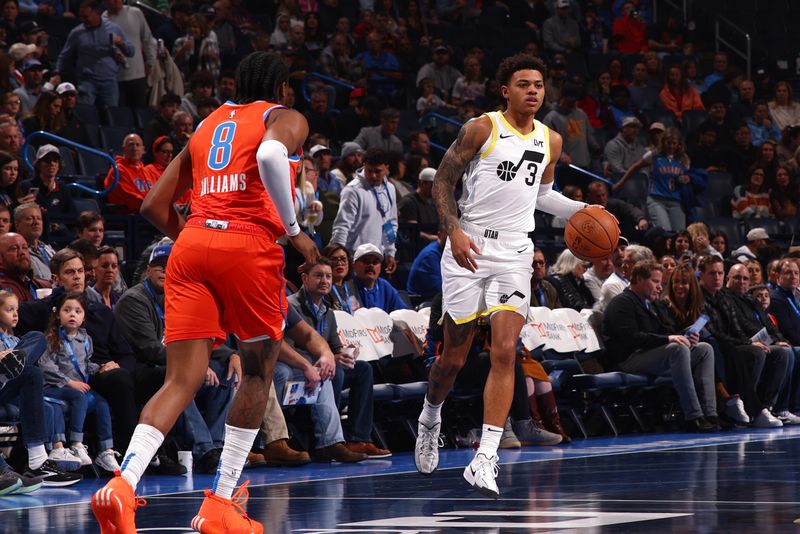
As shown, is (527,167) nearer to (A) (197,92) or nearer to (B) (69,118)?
(B) (69,118)

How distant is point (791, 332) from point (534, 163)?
6.39 meters

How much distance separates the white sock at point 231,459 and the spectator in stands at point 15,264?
12.7 feet

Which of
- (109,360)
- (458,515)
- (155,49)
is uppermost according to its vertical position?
(155,49)

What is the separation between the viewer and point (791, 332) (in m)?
12.9

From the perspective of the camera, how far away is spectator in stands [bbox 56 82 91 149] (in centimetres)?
1252

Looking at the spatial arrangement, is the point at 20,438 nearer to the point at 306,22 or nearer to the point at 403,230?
the point at 403,230

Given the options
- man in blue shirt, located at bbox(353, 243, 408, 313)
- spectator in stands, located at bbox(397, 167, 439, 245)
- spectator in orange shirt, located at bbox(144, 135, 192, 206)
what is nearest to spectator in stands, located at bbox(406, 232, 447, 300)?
man in blue shirt, located at bbox(353, 243, 408, 313)

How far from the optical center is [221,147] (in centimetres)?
538

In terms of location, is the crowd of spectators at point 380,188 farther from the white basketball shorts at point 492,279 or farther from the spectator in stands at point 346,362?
the white basketball shorts at point 492,279

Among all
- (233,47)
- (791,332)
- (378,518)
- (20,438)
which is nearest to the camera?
(378,518)

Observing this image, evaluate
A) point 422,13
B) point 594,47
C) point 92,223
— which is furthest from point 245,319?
point 594,47

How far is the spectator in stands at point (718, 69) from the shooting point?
2052 centimetres

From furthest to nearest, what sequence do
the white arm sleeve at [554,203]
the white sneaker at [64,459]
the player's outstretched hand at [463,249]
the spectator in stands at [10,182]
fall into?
the spectator in stands at [10,182] < the white sneaker at [64,459] < the white arm sleeve at [554,203] < the player's outstretched hand at [463,249]


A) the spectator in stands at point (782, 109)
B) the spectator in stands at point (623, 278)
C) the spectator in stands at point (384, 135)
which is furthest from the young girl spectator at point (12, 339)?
the spectator in stands at point (782, 109)
